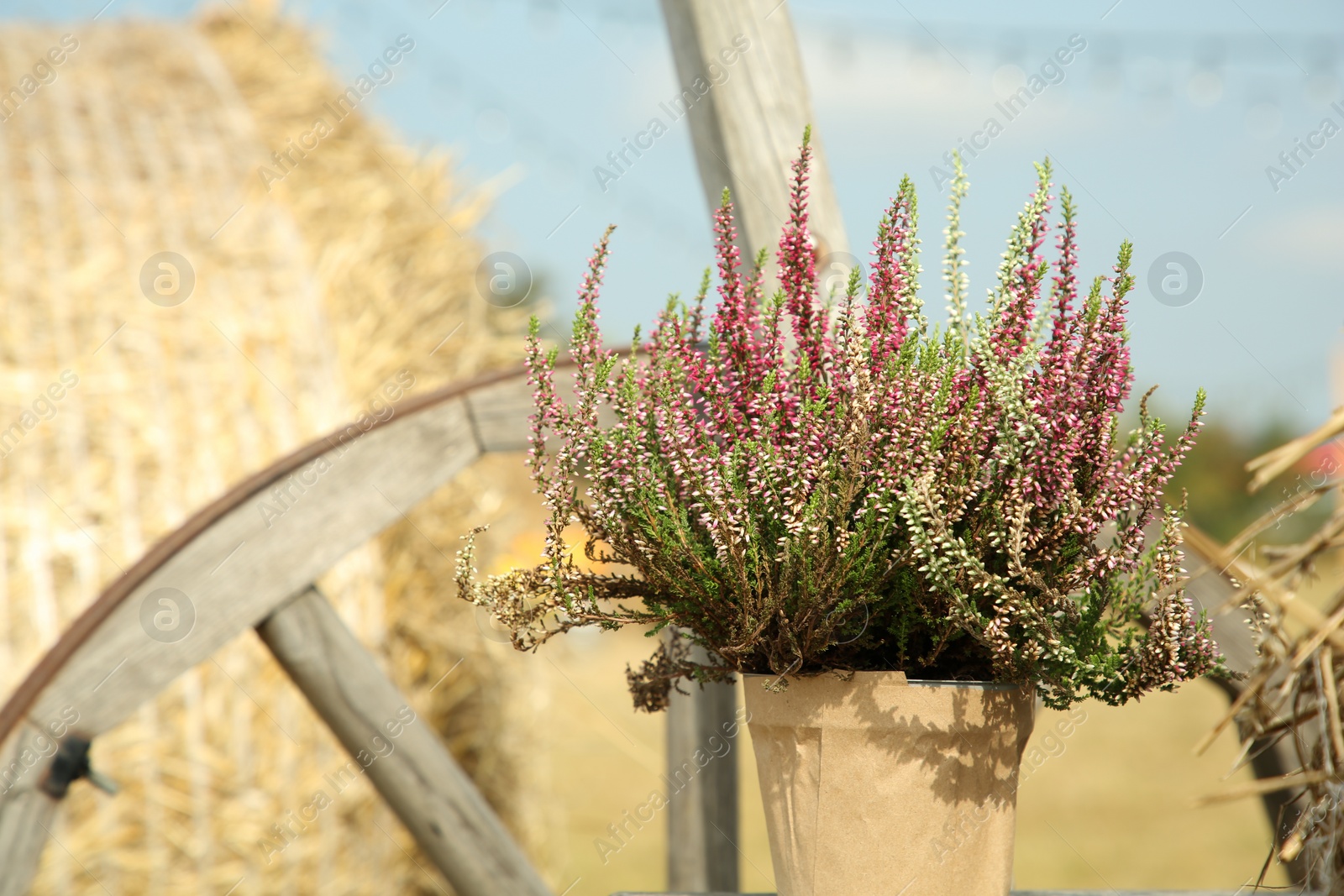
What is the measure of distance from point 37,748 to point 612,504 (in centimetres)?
116

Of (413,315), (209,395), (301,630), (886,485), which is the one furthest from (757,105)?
(413,315)

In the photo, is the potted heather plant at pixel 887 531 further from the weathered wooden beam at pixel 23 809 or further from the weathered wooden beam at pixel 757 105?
the weathered wooden beam at pixel 23 809

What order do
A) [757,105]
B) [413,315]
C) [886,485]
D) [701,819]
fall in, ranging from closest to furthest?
[886,485]
[757,105]
[701,819]
[413,315]

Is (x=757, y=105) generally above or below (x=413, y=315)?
below

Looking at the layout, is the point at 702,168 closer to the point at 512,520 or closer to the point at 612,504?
the point at 612,504

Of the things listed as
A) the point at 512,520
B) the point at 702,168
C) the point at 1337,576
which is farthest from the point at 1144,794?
the point at 1337,576

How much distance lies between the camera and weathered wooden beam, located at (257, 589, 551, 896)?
6.18ft

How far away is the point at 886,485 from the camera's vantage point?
1.11 meters

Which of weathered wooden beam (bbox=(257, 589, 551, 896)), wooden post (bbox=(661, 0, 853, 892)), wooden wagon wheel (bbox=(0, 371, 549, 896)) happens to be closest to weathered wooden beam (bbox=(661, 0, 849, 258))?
wooden post (bbox=(661, 0, 853, 892))

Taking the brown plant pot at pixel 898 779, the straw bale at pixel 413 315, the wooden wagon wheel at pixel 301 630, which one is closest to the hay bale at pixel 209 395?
the straw bale at pixel 413 315

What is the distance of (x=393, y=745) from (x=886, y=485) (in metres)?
1.16

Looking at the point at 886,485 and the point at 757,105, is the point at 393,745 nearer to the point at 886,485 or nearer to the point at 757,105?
the point at 886,485

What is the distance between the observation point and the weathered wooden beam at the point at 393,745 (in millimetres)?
1885

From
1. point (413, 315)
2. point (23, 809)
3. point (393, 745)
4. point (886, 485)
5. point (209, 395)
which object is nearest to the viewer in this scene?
point (886, 485)
